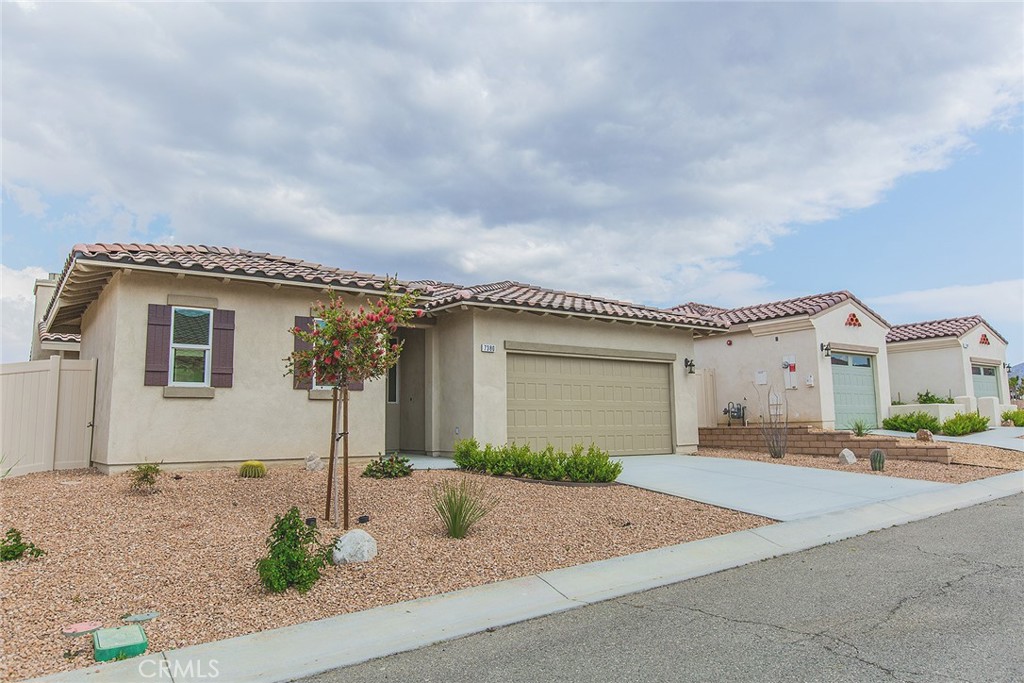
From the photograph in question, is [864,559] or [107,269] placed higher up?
[107,269]

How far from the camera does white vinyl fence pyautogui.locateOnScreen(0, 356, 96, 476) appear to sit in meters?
10.6

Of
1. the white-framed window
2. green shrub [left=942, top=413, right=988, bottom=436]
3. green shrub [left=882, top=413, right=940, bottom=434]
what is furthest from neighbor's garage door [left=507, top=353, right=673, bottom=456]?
green shrub [left=942, top=413, right=988, bottom=436]

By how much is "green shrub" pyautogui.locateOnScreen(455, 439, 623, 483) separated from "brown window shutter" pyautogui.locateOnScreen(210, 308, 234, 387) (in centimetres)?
452

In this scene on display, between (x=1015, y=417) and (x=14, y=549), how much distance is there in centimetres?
2753

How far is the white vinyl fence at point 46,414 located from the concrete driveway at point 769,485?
31.2ft

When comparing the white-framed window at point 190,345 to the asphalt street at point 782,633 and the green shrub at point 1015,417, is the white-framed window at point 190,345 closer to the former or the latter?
the asphalt street at point 782,633

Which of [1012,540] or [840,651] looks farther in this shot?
[1012,540]

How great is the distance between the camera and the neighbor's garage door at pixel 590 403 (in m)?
13.7

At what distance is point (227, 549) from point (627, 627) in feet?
13.4

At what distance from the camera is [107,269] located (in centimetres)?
1038

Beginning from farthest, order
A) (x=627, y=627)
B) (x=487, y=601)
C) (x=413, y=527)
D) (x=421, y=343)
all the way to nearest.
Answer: (x=421, y=343), (x=413, y=527), (x=487, y=601), (x=627, y=627)

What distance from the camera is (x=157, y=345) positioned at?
10.5m

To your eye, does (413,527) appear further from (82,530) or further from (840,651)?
(840,651)

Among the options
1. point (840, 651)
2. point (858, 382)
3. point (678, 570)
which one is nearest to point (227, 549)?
point (678, 570)
